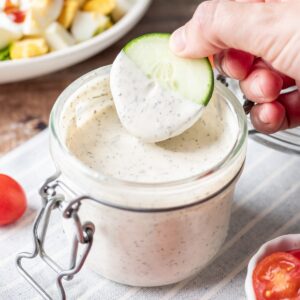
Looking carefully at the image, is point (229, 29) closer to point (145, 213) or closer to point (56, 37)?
point (145, 213)

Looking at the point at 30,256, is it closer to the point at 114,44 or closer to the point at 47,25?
the point at 47,25

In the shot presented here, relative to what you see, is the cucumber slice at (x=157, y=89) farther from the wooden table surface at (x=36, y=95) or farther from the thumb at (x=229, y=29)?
the wooden table surface at (x=36, y=95)

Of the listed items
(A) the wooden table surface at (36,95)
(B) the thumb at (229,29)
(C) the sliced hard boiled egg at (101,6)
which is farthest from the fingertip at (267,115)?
(C) the sliced hard boiled egg at (101,6)

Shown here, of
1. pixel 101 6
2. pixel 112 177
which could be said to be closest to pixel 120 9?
pixel 101 6

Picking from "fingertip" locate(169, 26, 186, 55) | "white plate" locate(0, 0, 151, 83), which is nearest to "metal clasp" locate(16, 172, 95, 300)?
"fingertip" locate(169, 26, 186, 55)

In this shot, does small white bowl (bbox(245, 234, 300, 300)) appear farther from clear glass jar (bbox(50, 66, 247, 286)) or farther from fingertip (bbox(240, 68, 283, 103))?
fingertip (bbox(240, 68, 283, 103))

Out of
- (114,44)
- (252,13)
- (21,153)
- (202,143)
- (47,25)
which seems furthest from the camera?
(114,44)

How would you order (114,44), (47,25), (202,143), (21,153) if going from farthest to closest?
(114,44)
(47,25)
(21,153)
(202,143)

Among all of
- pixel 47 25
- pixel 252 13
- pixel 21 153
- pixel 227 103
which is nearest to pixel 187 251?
pixel 227 103
